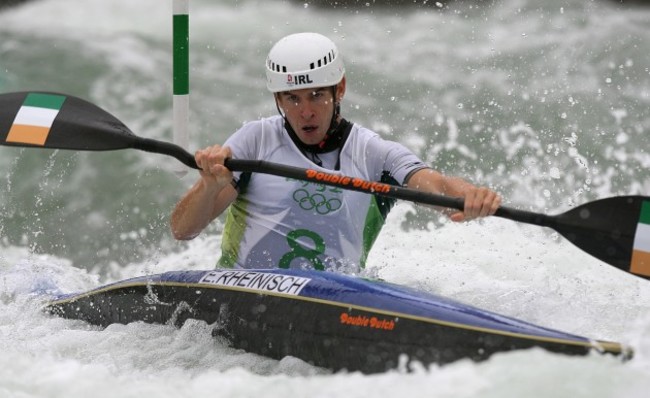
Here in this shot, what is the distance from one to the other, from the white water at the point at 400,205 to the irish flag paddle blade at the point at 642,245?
Result: 163 millimetres

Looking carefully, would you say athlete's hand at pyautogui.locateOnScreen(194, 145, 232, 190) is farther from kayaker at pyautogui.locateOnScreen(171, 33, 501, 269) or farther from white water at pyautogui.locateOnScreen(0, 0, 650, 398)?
white water at pyautogui.locateOnScreen(0, 0, 650, 398)

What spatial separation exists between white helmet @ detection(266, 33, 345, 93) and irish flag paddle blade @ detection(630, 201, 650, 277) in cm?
119

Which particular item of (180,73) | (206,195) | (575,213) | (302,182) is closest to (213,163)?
(206,195)

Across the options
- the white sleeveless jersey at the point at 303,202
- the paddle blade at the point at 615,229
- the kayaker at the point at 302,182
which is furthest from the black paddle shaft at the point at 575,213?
the white sleeveless jersey at the point at 303,202

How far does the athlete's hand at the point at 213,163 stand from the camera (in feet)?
12.3

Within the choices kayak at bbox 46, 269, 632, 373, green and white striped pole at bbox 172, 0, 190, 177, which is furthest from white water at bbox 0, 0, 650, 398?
green and white striped pole at bbox 172, 0, 190, 177

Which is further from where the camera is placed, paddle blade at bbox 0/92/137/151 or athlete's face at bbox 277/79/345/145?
paddle blade at bbox 0/92/137/151

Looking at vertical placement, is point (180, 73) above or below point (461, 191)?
above

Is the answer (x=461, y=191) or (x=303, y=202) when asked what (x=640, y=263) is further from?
(x=303, y=202)

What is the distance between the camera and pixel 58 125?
13.8 ft

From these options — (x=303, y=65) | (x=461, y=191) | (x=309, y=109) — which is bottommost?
(x=461, y=191)

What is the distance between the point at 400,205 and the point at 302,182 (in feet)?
9.81

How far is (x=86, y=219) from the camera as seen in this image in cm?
738

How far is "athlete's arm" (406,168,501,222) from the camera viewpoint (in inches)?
138
